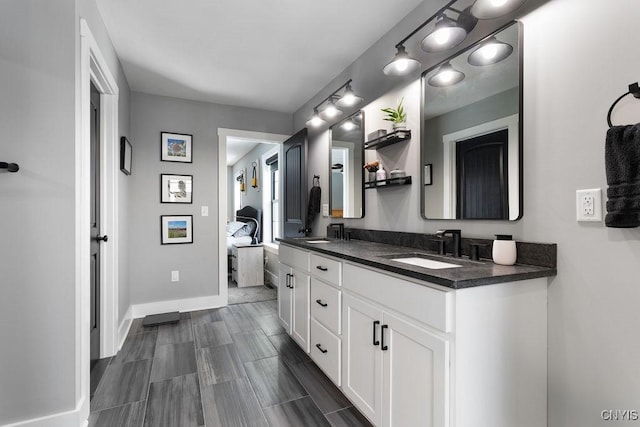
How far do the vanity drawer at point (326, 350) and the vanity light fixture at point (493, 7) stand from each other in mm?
1793

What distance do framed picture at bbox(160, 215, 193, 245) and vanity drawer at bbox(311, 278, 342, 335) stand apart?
2.07 m

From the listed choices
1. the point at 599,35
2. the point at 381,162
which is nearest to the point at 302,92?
the point at 381,162

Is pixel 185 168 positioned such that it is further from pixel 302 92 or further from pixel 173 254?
pixel 302 92

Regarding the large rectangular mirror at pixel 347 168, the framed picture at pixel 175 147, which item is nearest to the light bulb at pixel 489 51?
the large rectangular mirror at pixel 347 168

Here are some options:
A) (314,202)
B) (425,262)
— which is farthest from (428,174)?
(314,202)

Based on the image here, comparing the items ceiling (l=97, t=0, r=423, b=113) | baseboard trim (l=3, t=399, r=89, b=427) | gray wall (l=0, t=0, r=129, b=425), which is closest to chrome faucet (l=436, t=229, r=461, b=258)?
ceiling (l=97, t=0, r=423, b=113)

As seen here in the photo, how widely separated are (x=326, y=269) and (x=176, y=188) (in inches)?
94.3

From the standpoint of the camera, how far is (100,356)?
7.82 feet

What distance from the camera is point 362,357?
158 centimetres

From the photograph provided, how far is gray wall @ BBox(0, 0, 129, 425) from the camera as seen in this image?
1.43 metres

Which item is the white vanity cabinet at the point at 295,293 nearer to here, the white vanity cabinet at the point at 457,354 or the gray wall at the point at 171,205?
the white vanity cabinet at the point at 457,354

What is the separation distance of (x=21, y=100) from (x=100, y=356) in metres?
1.91

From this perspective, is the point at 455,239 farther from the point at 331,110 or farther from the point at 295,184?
the point at 295,184

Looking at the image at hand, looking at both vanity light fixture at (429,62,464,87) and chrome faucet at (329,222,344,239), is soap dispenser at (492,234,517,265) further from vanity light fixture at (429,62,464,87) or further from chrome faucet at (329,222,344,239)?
chrome faucet at (329,222,344,239)
